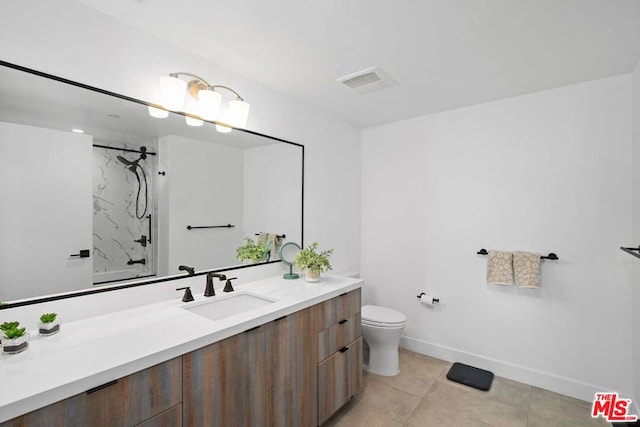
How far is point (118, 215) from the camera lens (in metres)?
1.64

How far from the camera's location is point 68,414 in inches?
37.0

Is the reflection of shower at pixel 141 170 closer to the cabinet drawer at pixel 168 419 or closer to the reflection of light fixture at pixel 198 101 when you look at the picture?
the reflection of light fixture at pixel 198 101

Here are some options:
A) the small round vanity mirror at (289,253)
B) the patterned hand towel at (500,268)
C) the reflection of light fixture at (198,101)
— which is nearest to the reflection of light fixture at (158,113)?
the reflection of light fixture at (198,101)

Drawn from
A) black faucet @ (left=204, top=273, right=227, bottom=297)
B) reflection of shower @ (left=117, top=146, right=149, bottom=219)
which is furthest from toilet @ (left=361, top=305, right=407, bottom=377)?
reflection of shower @ (left=117, top=146, right=149, bottom=219)

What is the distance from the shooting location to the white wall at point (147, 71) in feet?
4.37

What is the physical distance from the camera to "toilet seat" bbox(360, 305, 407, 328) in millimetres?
2551

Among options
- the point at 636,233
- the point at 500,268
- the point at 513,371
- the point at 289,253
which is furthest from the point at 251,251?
the point at 636,233

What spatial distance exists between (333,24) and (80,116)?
4.42 feet

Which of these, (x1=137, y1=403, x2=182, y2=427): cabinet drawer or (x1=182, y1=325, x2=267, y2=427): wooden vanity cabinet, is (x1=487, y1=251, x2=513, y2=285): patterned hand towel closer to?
(x1=182, y1=325, x2=267, y2=427): wooden vanity cabinet

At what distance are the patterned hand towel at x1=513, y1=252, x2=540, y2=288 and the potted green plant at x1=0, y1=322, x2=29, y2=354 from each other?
9.72 feet

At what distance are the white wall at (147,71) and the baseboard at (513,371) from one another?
1.12 m

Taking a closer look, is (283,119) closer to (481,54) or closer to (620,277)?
(481,54)

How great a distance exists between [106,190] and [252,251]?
1.00 m

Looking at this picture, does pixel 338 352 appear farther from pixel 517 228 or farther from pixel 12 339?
pixel 517 228
